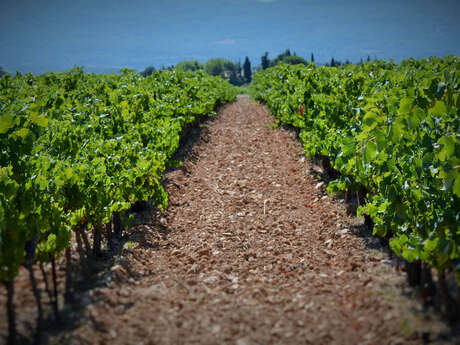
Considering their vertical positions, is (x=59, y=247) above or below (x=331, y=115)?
below

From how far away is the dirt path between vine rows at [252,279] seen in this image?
2804mm

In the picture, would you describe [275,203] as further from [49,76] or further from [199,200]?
[49,76]

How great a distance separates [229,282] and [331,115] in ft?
13.5

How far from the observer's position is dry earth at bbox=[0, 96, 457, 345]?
2.80m

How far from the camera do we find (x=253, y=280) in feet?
13.1

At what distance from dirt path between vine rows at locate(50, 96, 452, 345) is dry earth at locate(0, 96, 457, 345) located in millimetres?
12

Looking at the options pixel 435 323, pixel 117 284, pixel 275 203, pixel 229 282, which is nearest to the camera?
pixel 435 323

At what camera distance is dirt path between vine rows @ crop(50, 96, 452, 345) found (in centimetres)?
280

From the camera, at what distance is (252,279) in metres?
4.01

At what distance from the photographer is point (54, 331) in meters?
2.71

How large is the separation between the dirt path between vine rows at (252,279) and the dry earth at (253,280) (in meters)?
0.01

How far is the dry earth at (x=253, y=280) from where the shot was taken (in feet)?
9.18

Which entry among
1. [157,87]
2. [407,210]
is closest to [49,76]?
[157,87]

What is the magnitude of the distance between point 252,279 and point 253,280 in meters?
0.03
